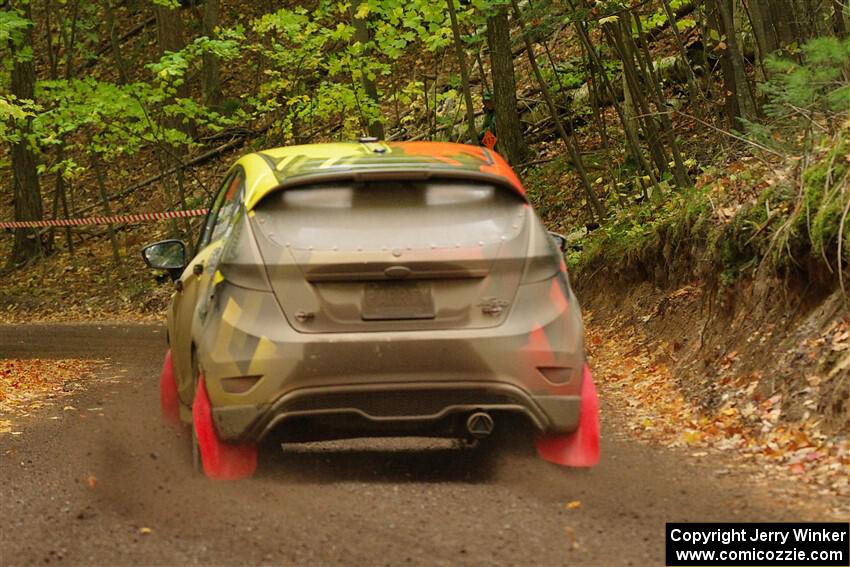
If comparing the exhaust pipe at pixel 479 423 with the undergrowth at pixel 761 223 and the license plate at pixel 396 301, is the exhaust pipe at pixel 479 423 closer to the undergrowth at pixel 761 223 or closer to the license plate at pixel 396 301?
the license plate at pixel 396 301

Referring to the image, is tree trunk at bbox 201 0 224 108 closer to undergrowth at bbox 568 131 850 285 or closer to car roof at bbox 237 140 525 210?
undergrowth at bbox 568 131 850 285

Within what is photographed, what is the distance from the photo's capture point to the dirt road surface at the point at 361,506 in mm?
5355

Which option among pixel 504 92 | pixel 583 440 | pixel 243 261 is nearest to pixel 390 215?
pixel 243 261

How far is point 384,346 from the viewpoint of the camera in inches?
243

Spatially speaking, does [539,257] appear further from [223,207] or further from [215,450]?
[223,207]

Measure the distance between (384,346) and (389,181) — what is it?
0.89 m

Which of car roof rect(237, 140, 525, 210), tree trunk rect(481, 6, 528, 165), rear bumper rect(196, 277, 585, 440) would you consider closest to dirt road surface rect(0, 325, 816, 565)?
rear bumper rect(196, 277, 585, 440)

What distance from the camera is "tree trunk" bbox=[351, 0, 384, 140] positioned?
21016mm

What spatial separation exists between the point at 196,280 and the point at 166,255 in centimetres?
100

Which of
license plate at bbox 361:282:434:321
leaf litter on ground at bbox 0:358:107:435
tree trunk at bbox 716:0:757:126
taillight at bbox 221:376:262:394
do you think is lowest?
leaf litter on ground at bbox 0:358:107:435

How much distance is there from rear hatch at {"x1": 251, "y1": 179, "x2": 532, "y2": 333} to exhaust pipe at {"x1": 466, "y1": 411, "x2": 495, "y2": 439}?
46 centimetres

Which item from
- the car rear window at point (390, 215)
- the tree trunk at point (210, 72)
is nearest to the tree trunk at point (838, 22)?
the car rear window at point (390, 215)

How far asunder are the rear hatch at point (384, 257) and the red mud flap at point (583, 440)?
0.76 m

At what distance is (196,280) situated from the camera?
7.26 meters
